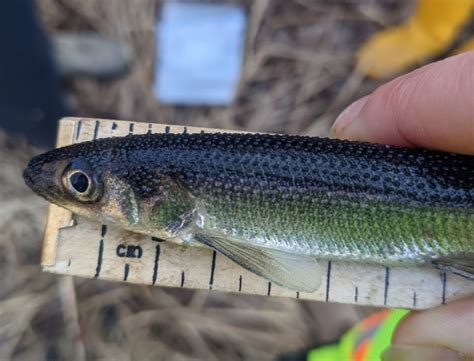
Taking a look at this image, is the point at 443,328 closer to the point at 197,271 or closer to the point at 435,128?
the point at 435,128

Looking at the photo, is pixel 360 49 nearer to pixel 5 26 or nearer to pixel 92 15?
pixel 92 15

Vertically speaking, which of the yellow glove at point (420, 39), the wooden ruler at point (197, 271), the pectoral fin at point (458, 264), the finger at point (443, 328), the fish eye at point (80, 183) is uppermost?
the yellow glove at point (420, 39)

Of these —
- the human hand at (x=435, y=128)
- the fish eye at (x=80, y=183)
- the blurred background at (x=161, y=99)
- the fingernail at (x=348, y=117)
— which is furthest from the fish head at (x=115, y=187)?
the blurred background at (x=161, y=99)

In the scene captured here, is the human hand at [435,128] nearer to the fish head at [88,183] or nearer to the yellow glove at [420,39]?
the fish head at [88,183]

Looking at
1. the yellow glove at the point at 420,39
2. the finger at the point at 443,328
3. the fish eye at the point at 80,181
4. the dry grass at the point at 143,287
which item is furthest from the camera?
the yellow glove at the point at 420,39

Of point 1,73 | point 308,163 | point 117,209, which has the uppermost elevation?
point 1,73

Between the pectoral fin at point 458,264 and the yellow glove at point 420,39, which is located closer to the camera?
the pectoral fin at point 458,264

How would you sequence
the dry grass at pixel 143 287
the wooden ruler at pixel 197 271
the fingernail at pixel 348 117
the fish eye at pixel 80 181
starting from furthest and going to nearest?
the dry grass at pixel 143 287 < the fingernail at pixel 348 117 < the wooden ruler at pixel 197 271 < the fish eye at pixel 80 181

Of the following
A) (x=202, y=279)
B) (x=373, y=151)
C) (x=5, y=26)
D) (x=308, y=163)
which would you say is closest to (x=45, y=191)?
(x=202, y=279)

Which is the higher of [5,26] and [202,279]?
[5,26]
